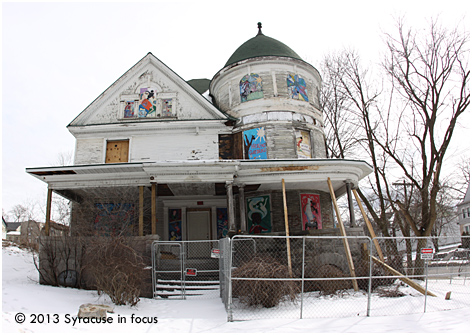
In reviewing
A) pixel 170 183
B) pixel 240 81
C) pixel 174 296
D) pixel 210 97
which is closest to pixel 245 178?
pixel 170 183

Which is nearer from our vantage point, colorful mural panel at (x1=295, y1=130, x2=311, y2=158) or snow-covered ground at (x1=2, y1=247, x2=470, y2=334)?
snow-covered ground at (x1=2, y1=247, x2=470, y2=334)

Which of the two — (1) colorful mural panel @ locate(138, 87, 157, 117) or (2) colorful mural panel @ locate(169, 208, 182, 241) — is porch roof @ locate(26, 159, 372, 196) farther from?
(1) colorful mural panel @ locate(138, 87, 157, 117)

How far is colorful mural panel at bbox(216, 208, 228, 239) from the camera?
542 inches

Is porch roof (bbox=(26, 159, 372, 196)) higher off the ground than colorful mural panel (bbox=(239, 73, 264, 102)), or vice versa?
colorful mural panel (bbox=(239, 73, 264, 102))

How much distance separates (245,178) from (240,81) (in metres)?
5.73

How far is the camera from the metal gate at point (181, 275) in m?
9.24

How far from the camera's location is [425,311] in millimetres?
7254

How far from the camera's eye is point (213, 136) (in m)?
14.5

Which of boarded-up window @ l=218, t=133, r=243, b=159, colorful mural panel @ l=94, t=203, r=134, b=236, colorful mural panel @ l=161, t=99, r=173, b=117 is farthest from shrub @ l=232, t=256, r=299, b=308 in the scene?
colorful mural panel @ l=161, t=99, r=173, b=117

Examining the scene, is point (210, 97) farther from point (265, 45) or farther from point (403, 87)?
point (403, 87)

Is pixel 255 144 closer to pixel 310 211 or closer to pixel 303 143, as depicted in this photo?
pixel 303 143

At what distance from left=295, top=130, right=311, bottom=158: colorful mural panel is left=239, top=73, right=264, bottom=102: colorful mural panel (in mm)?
2397

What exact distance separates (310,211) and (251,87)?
6082 millimetres

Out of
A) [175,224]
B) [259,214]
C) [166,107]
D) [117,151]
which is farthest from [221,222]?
[166,107]
